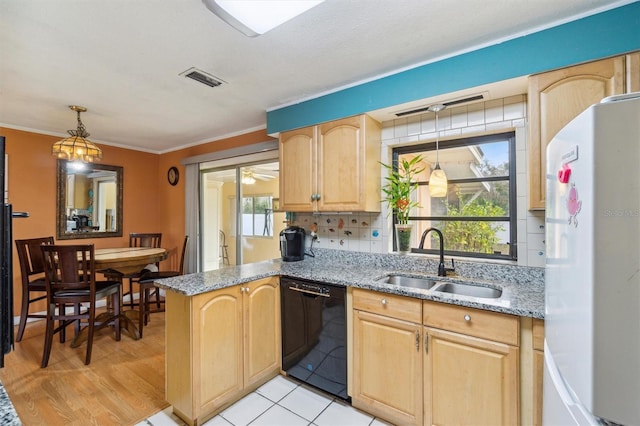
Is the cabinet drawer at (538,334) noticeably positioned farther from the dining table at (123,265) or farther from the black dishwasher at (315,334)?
the dining table at (123,265)

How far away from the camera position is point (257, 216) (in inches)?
145

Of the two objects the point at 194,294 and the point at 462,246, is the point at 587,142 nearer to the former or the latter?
the point at 462,246

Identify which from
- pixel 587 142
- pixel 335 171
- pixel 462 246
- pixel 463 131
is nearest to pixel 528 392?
pixel 462 246

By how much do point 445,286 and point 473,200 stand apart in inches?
28.1

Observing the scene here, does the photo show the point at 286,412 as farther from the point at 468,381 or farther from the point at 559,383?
the point at 559,383

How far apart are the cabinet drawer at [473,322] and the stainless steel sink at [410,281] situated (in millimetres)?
398

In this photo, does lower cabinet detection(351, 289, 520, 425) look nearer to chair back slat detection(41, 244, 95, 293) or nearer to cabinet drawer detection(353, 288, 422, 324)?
cabinet drawer detection(353, 288, 422, 324)

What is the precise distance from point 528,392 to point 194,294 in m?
1.78

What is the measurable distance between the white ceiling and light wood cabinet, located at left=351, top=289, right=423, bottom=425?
1.53 metres

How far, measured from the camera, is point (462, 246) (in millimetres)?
2229

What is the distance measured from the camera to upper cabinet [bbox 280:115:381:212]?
88.4 inches

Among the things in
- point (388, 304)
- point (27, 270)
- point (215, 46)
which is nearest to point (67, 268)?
point (27, 270)

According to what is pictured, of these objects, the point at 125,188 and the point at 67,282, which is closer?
the point at 67,282

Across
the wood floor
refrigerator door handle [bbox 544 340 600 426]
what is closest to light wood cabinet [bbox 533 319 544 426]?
refrigerator door handle [bbox 544 340 600 426]
